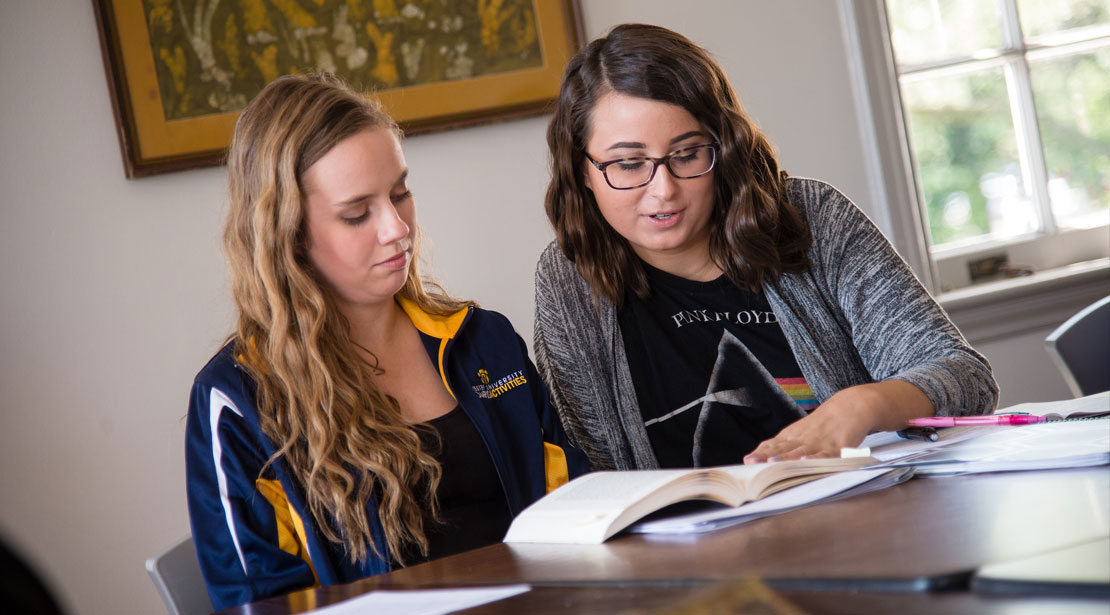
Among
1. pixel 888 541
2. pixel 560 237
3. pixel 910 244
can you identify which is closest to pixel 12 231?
pixel 560 237

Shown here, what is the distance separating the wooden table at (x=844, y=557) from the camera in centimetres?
63

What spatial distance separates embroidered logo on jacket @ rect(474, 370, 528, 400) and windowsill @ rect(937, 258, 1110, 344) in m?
1.56

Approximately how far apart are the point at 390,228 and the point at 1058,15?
2.37m

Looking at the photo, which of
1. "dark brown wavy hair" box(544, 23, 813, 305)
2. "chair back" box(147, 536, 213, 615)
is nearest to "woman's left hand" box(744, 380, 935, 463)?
"dark brown wavy hair" box(544, 23, 813, 305)

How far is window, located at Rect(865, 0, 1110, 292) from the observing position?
109 inches

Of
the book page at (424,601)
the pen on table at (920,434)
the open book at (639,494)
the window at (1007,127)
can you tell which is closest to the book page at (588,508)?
the open book at (639,494)

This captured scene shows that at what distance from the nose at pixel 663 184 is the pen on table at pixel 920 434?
496mm

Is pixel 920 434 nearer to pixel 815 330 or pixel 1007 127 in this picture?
pixel 815 330

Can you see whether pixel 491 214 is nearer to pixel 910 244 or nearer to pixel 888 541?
pixel 910 244

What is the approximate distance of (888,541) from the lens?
0.75m

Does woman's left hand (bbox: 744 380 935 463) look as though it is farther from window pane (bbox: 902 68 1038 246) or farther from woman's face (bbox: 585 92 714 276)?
window pane (bbox: 902 68 1038 246)

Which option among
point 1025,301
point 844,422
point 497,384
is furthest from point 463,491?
point 1025,301

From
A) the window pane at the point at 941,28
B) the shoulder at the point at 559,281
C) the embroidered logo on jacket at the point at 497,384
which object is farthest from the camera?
the window pane at the point at 941,28

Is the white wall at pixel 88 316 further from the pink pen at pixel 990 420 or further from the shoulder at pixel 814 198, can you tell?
the pink pen at pixel 990 420
